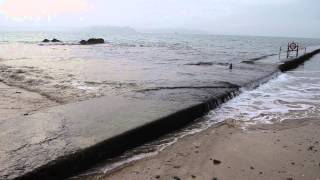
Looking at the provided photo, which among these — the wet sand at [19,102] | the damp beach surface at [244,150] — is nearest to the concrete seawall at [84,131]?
the damp beach surface at [244,150]

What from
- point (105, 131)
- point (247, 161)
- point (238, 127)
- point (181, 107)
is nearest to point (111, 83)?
point (181, 107)

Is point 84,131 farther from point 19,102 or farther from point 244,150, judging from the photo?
point 19,102

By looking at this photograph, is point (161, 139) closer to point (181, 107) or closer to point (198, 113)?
point (181, 107)

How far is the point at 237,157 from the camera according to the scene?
500 cm

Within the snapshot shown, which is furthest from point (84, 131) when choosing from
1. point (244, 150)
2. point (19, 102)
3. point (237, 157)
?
point (19, 102)

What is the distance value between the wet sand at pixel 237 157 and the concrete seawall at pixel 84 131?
413 millimetres

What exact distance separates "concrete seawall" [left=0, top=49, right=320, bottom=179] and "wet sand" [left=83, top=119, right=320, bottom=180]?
0.41 m

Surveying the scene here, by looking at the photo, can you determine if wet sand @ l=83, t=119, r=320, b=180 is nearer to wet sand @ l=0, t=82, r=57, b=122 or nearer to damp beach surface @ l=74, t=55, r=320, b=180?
damp beach surface @ l=74, t=55, r=320, b=180

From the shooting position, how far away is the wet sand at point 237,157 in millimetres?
4375

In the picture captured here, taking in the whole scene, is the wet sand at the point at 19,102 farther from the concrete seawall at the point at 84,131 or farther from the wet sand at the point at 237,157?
the wet sand at the point at 237,157

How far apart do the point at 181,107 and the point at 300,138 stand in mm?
2134

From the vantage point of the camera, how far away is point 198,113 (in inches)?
294

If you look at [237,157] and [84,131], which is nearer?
[237,157]

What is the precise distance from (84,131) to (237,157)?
208 centimetres
